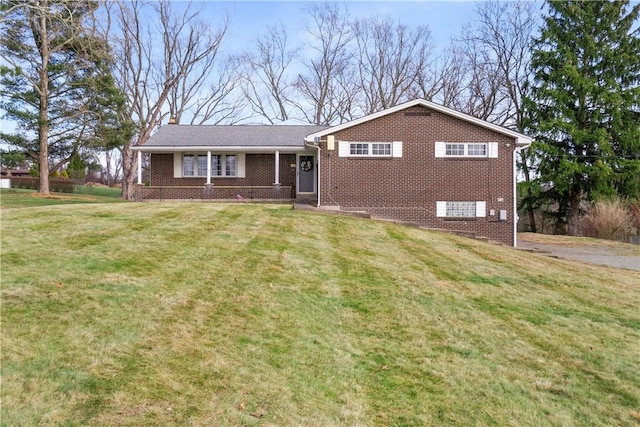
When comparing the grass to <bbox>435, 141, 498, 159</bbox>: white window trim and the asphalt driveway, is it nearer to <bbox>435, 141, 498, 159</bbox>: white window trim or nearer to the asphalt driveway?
the asphalt driveway

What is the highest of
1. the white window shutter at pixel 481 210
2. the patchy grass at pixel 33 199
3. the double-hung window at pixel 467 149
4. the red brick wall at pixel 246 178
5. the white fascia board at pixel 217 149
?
the white fascia board at pixel 217 149

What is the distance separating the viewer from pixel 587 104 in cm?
2544

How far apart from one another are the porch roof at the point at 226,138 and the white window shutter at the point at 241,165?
62 cm

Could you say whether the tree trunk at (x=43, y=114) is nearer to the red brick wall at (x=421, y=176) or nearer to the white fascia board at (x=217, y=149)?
the white fascia board at (x=217, y=149)

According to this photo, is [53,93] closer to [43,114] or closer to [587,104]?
[43,114]

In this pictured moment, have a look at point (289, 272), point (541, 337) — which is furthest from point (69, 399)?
point (541, 337)

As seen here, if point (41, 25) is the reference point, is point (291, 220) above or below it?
below

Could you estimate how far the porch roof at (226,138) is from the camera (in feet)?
66.0

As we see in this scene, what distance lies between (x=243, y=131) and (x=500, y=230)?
43.5 ft

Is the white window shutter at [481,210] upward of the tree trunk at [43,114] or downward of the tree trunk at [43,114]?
downward

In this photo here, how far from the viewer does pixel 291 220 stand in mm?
13062

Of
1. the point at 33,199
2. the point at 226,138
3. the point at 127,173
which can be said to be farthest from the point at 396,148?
the point at 127,173

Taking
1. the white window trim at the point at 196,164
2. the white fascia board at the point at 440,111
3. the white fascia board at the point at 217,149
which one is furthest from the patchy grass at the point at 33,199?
the white fascia board at the point at 440,111

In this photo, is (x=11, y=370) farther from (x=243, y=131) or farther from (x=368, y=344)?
(x=243, y=131)
